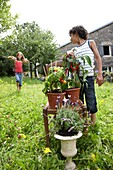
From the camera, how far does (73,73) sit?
2676 millimetres

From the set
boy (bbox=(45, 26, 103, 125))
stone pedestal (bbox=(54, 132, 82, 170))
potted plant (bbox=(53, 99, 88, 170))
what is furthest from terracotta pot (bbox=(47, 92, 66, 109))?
boy (bbox=(45, 26, 103, 125))

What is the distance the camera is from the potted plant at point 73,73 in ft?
8.61

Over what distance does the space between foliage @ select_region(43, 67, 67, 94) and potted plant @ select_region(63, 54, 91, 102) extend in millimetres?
74

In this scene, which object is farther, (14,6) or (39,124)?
(14,6)

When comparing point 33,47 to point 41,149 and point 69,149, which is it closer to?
point 41,149

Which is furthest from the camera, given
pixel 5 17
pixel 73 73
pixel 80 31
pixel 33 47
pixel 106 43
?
pixel 33 47

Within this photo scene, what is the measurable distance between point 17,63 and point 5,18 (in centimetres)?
781

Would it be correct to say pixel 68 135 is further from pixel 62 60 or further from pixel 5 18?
pixel 5 18

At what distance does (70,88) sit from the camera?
266cm

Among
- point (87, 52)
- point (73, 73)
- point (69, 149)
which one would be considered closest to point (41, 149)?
point (69, 149)

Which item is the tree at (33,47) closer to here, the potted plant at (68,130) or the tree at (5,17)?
the tree at (5,17)

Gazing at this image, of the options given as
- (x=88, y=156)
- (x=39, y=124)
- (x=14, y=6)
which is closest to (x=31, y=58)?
(x=14, y=6)

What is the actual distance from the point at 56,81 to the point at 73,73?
249mm

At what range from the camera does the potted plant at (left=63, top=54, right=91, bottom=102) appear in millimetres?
A: 2625
